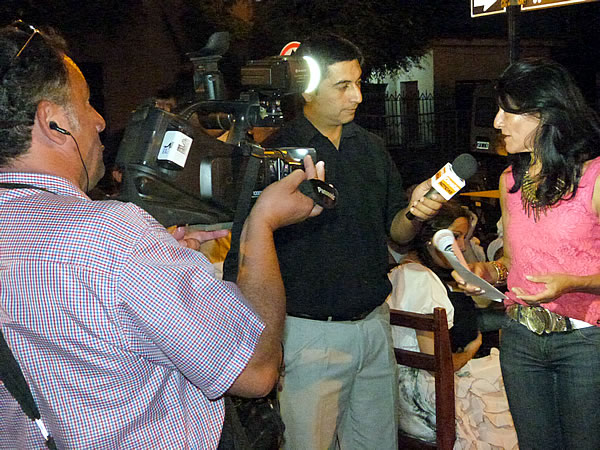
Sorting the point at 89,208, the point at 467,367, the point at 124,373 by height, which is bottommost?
the point at 467,367

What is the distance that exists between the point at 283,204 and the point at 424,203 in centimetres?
104

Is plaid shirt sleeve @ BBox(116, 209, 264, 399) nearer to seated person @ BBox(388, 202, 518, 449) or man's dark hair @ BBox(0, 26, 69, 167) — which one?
man's dark hair @ BBox(0, 26, 69, 167)

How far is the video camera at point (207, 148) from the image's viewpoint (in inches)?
60.7

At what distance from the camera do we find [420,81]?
16.8 m

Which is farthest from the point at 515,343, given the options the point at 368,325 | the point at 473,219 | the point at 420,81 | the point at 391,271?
the point at 420,81

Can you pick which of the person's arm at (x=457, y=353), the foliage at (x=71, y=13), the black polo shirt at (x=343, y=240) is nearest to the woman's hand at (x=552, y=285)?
the black polo shirt at (x=343, y=240)

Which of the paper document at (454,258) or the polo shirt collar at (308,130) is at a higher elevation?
the polo shirt collar at (308,130)

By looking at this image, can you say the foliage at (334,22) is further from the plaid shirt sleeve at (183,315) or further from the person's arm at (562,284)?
the plaid shirt sleeve at (183,315)

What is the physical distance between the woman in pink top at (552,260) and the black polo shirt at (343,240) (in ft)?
1.51

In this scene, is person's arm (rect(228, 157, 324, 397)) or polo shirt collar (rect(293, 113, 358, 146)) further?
polo shirt collar (rect(293, 113, 358, 146))

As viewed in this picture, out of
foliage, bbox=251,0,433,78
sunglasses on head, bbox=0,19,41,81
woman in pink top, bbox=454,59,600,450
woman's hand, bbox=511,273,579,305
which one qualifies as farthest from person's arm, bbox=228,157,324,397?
foliage, bbox=251,0,433,78

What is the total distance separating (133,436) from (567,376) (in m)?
1.72

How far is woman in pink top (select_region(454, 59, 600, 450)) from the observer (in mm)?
2430

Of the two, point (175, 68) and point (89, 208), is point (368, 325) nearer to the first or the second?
point (89, 208)
